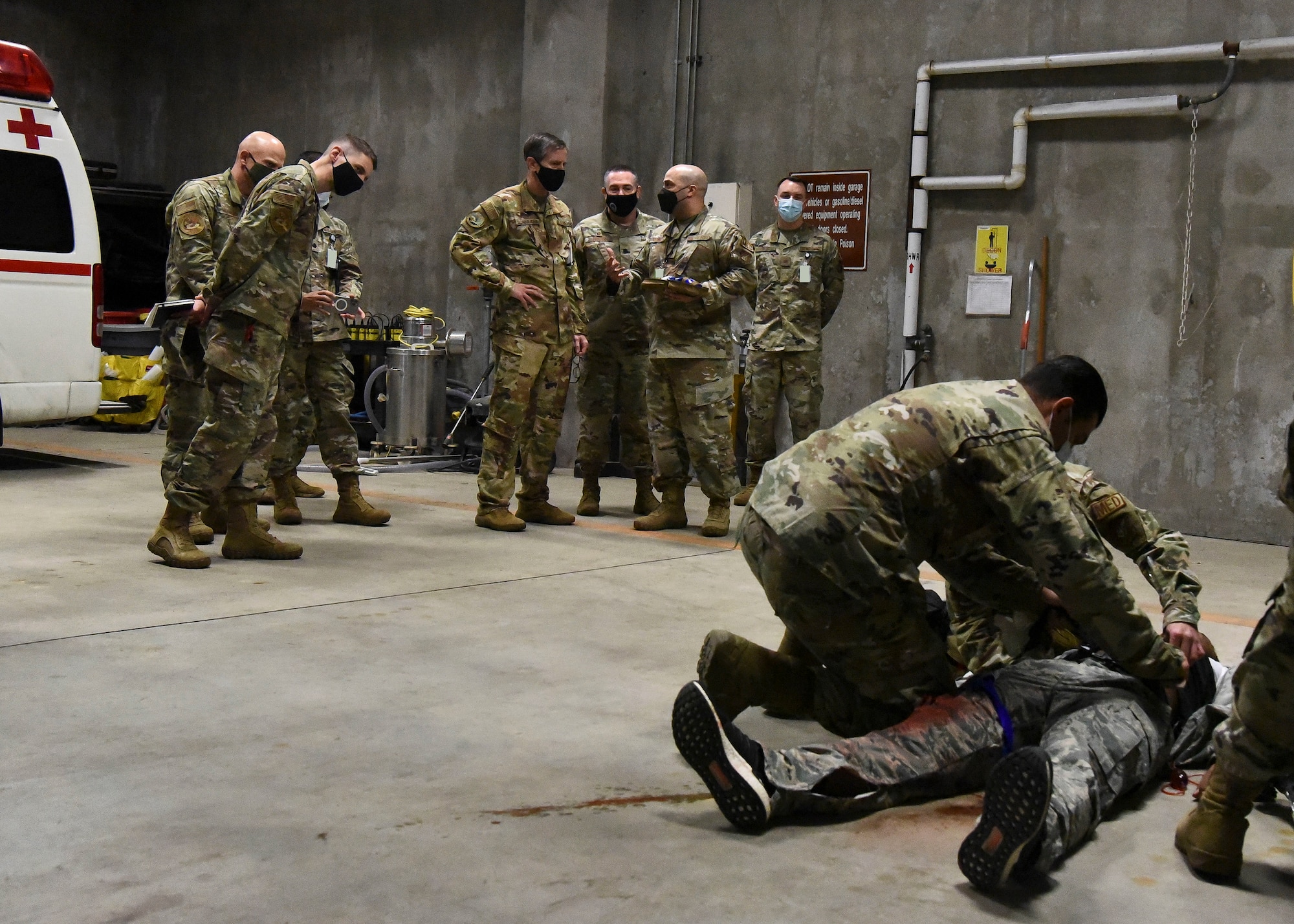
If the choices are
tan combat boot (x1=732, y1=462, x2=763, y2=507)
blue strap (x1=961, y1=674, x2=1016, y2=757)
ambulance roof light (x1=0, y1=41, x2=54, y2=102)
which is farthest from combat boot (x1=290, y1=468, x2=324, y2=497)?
blue strap (x1=961, y1=674, x2=1016, y2=757)

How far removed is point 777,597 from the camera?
2791 mm

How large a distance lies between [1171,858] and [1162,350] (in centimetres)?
554

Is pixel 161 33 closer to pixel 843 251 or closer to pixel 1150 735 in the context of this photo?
pixel 843 251

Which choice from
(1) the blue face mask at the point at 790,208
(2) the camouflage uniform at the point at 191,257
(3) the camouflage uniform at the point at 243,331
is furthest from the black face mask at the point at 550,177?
(1) the blue face mask at the point at 790,208

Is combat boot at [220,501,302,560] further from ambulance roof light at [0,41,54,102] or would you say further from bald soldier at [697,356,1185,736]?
ambulance roof light at [0,41,54,102]

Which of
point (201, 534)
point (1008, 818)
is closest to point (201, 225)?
point (201, 534)

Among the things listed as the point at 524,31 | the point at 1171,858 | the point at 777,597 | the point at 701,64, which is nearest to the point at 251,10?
the point at 524,31

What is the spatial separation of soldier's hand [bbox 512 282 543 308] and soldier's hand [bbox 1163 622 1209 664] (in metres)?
3.81

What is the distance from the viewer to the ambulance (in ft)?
24.1

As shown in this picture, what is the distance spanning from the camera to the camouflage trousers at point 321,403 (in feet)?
20.4

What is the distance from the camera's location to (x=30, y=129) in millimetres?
7449

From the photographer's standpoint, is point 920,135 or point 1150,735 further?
point 920,135

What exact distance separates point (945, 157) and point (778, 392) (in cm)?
181

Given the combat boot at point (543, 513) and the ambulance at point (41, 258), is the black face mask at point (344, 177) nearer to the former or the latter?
the combat boot at point (543, 513)
